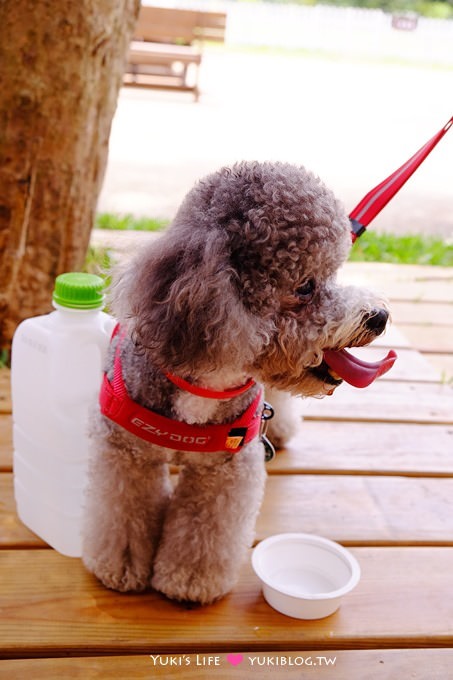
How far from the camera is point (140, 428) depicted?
122cm

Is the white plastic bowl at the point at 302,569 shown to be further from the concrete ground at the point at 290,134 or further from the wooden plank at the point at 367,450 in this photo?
the concrete ground at the point at 290,134

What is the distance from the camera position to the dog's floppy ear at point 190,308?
101cm

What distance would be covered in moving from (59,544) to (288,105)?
7.39 m

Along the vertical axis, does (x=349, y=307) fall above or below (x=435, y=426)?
above

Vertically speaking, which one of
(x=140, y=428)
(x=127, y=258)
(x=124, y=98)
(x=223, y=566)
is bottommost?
(x=124, y=98)

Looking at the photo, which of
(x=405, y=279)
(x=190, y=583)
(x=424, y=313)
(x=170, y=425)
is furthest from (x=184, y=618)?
(x=405, y=279)

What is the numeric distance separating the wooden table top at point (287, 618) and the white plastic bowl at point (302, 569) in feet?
0.12

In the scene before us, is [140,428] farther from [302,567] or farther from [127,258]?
[302,567]

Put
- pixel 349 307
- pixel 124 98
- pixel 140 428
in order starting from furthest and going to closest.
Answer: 1. pixel 124 98
2. pixel 140 428
3. pixel 349 307

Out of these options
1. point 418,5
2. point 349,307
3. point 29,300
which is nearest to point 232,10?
point 418,5

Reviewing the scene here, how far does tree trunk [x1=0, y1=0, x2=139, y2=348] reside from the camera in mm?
1824

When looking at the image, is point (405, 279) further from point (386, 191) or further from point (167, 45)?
point (167, 45)

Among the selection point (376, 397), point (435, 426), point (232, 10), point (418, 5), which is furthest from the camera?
point (418, 5)

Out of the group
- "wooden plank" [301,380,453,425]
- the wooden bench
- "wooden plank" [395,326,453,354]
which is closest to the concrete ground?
the wooden bench
